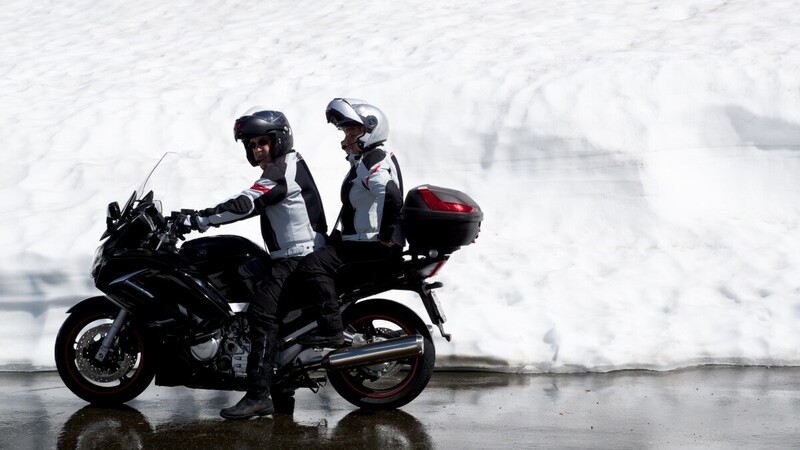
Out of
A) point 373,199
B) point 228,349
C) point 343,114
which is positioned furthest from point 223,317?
point 343,114

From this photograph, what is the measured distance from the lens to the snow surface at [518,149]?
320 inches

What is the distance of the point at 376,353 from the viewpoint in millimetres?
6152

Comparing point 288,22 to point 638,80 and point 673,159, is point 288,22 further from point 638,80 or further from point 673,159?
point 673,159

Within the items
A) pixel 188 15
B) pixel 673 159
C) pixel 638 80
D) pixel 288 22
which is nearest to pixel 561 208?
pixel 673 159

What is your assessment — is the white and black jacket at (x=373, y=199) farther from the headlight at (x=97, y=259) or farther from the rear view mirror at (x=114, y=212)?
the headlight at (x=97, y=259)

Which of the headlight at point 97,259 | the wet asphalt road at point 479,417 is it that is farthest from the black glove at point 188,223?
the wet asphalt road at point 479,417

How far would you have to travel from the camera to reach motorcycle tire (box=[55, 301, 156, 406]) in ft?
21.2

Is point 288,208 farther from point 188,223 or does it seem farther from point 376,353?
point 376,353

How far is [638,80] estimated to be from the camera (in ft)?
36.7

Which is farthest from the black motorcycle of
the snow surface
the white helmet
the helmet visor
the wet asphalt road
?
the snow surface

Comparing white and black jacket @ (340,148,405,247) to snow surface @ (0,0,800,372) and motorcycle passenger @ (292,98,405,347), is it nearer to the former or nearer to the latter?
motorcycle passenger @ (292,98,405,347)

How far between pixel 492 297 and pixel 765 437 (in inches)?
128

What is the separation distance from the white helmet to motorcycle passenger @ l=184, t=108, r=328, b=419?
33 centimetres

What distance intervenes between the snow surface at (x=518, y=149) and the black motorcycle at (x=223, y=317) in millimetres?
1445
